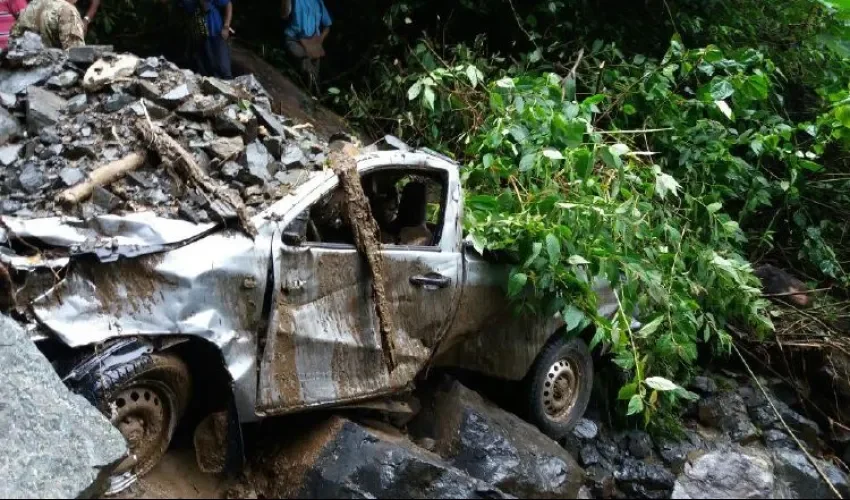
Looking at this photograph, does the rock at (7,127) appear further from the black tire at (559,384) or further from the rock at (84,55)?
the black tire at (559,384)

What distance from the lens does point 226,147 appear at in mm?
4543

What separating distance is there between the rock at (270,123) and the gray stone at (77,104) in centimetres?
91

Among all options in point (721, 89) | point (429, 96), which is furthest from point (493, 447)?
point (721, 89)

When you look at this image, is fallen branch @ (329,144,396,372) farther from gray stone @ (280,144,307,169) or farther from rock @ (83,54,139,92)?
rock @ (83,54,139,92)

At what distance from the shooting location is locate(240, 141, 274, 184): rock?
4.34m

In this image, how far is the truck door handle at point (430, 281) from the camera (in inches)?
182

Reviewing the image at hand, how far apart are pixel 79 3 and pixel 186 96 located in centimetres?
556

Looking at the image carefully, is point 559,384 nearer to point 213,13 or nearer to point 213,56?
point 213,56

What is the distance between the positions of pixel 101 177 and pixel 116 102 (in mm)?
783

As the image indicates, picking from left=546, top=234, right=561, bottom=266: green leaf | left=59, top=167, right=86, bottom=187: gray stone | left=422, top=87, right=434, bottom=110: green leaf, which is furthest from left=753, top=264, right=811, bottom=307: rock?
left=59, top=167, right=86, bottom=187: gray stone

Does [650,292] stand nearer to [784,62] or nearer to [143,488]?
[143,488]

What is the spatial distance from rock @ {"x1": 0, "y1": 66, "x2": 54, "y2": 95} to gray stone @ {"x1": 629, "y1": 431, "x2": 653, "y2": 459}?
174 inches

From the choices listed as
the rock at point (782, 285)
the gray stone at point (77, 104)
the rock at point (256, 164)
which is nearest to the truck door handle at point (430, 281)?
the rock at point (256, 164)

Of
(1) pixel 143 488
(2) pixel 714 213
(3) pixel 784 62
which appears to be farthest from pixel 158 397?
(3) pixel 784 62
